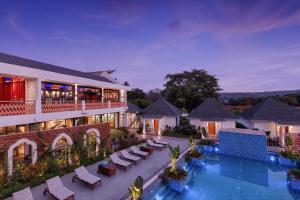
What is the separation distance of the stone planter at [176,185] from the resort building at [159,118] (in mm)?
15613

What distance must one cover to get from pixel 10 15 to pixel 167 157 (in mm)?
21307

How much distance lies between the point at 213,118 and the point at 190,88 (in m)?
15.8

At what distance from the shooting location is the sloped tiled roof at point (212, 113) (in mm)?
25188

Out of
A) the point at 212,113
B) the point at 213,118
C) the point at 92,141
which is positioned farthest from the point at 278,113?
the point at 92,141

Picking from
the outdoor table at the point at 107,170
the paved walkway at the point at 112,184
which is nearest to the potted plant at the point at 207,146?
the paved walkway at the point at 112,184

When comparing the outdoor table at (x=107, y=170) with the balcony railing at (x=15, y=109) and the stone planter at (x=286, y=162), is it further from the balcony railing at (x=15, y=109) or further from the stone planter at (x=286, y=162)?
the stone planter at (x=286, y=162)

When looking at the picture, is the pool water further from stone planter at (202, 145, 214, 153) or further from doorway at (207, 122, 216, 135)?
doorway at (207, 122, 216, 135)

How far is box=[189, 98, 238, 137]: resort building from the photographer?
25031 millimetres

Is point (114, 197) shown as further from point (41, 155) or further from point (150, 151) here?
point (150, 151)

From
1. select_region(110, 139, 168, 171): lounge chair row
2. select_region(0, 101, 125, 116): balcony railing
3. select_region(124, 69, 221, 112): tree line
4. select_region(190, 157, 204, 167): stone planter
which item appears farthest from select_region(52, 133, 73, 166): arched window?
select_region(124, 69, 221, 112): tree line

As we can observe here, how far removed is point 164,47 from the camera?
28906 mm

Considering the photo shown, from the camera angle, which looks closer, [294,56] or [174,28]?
[174,28]

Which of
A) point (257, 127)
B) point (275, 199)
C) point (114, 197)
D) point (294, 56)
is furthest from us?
point (294, 56)

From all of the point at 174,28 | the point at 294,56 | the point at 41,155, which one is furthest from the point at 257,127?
the point at 41,155
